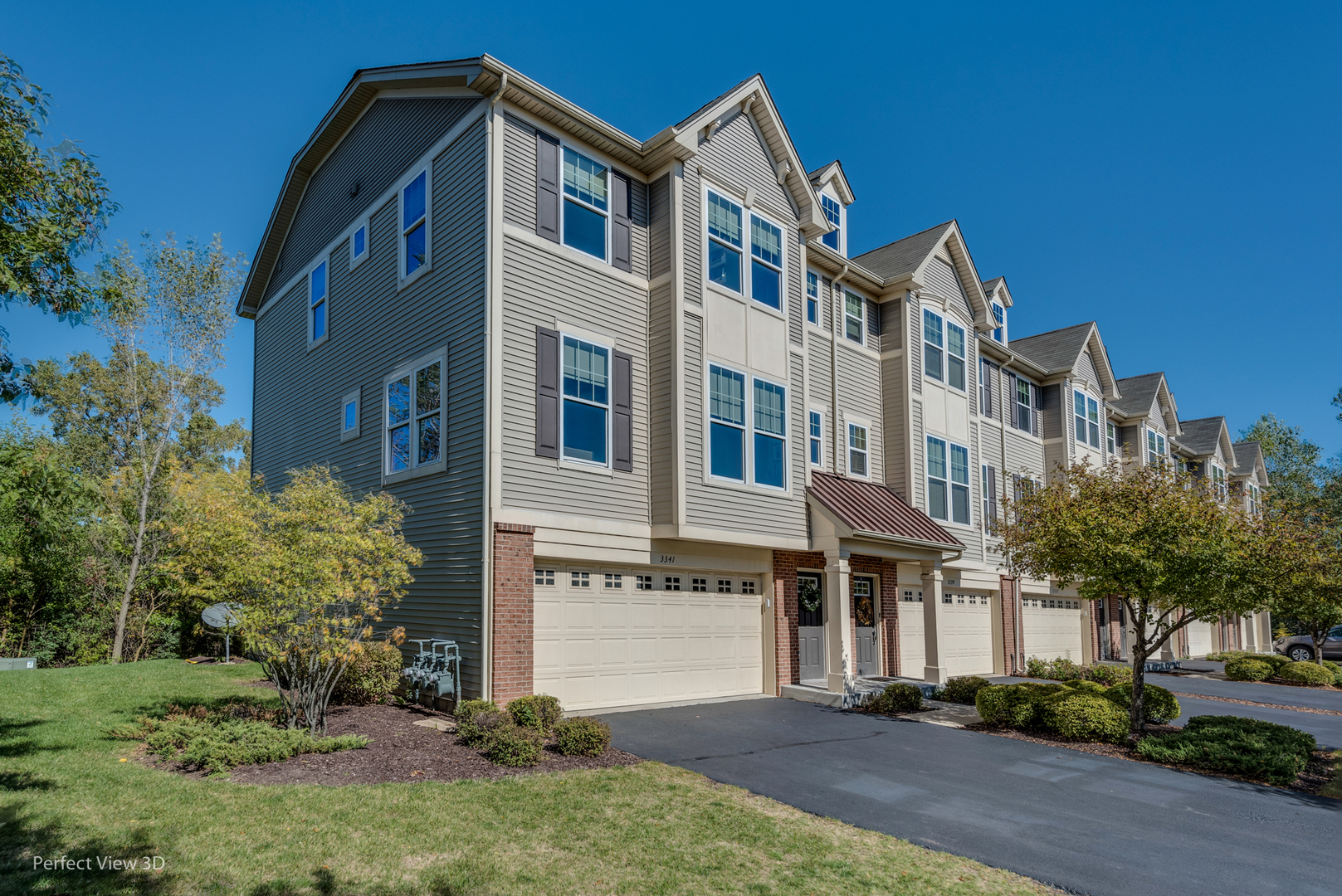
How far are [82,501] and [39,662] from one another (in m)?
4.11

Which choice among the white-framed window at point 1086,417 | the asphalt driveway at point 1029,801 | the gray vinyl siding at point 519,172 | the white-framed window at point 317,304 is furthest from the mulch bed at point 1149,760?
the white-framed window at point 1086,417

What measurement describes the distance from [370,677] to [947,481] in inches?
597

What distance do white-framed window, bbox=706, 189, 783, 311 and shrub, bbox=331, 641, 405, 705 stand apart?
8.49 meters

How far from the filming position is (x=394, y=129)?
1579 centimetres

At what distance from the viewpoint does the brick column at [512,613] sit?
38.1ft

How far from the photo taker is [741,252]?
1582cm

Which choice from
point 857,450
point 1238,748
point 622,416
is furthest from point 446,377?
point 1238,748

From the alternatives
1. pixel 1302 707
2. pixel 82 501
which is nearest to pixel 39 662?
pixel 82 501

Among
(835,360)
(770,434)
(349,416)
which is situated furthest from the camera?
(835,360)

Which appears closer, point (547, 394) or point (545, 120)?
point (547, 394)

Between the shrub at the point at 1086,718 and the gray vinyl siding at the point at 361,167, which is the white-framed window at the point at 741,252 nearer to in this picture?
the gray vinyl siding at the point at 361,167

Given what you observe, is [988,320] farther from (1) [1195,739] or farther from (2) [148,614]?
(2) [148,614]

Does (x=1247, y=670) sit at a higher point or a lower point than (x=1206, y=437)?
lower

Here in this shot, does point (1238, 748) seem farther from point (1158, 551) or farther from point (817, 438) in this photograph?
point (817, 438)
